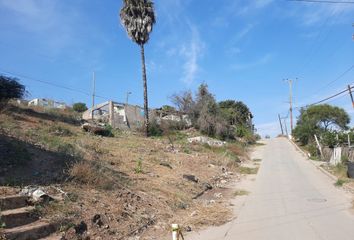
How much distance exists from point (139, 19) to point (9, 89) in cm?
1548

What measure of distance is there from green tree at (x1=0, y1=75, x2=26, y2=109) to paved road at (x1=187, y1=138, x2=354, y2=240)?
15794mm

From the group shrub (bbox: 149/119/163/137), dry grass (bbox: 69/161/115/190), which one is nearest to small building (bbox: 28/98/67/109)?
shrub (bbox: 149/119/163/137)

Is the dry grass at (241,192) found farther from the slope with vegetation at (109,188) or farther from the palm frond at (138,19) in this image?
the palm frond at (138,19)

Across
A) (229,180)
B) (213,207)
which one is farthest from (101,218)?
(229,180)

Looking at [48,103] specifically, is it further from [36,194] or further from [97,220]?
[97,220]

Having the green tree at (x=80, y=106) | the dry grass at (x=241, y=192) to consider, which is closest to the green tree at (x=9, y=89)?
the dry grass at (x=241, y=192)

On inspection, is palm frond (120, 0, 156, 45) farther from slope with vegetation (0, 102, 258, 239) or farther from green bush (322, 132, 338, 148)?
green bush (322, 132, 338, 148)

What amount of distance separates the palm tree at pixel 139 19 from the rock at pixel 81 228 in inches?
1076

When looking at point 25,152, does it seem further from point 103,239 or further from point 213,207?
point 213,207

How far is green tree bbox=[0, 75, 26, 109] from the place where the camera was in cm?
2589

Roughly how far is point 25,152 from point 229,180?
13.9m

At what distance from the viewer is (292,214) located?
14164 millimetres

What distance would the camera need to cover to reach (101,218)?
10.9 metres

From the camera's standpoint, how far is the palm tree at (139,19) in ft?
124
